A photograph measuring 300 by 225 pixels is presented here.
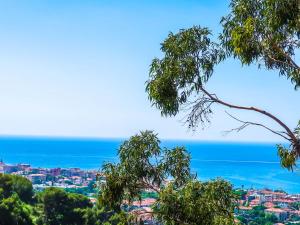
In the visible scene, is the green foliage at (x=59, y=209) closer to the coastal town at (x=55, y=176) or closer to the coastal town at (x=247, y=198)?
the coastal town at (x=247, y=198)

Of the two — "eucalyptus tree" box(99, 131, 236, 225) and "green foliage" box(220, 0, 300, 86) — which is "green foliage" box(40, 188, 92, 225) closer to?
"eucalyptus tree" box(99, 131, 236, 225)

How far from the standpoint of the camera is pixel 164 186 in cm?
629

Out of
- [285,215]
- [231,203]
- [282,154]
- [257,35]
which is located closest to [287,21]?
[257,35]

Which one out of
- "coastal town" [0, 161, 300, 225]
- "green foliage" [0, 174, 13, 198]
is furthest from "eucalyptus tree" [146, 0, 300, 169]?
"green foliage" [0, 174, 13, 198]

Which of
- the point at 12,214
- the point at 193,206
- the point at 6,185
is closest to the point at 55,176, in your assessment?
the point at 6,185

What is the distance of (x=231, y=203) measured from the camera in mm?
6008

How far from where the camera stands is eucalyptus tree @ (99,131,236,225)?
5684 millimetres

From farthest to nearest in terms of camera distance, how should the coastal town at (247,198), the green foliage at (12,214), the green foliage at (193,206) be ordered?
the coastal town at (247,198) → the green foliage at (12,214) → the green foliage at (193,206)

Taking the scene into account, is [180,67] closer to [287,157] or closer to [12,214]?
[287,157]

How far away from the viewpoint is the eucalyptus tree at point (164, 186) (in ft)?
18.6

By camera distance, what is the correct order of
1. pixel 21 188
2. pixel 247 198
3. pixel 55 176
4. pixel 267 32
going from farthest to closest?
pixel 55 176 → pixel 247 198 → pixel 21 188 → pixel 267 32

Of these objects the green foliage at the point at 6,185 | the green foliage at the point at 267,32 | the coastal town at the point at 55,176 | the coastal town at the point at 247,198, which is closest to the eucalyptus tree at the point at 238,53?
the green foliage at the point at 267,32

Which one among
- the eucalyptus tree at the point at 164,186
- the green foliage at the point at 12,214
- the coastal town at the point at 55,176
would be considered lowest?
the green foliage at the point at 12,214

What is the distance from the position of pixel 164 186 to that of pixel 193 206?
0.74 metres
